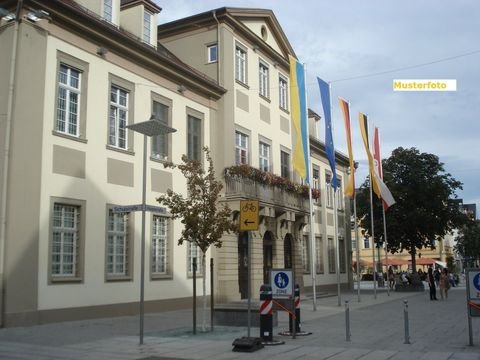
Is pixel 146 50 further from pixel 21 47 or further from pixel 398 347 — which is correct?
pixel 398 347

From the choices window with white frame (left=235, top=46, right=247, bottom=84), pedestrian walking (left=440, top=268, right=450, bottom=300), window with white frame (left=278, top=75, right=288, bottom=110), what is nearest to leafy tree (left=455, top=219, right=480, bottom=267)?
pedestrian walking (left=440, top=268, right=450, bottom=300)

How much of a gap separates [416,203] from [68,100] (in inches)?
1217

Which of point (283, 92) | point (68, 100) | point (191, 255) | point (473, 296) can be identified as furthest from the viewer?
point (283, 92)

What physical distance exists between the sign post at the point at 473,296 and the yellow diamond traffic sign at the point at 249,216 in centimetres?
462

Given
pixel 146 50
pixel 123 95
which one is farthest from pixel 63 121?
pixel 146 50

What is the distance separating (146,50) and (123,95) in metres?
1.94

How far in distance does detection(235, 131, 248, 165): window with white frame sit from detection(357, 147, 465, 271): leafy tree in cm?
1884

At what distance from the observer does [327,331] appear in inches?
571

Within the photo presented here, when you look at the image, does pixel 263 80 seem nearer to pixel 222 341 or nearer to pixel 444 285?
pixel 444 285

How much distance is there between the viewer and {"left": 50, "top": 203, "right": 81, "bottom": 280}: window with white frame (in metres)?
16.5

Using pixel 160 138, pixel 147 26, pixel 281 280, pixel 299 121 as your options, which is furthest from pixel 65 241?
pixel 299 121

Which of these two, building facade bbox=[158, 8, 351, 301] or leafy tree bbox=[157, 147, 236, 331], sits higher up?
building facade bbox=[158, 8, 351, 301]

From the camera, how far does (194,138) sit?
23.9 metres

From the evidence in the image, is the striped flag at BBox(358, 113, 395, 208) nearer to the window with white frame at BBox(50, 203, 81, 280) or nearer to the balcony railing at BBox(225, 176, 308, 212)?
the balcony railing at BBox(225, 176, 308, 212)
